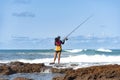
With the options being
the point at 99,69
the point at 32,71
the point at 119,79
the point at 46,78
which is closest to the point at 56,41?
the point at 32,71

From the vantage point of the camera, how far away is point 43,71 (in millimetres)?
23656

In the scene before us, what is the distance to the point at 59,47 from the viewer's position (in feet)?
77.9

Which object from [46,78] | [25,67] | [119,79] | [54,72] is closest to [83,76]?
[119,79]

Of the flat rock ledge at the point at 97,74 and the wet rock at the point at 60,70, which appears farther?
the wet rock at the point at 60,70

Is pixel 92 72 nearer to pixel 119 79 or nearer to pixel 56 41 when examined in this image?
pixel 119 79

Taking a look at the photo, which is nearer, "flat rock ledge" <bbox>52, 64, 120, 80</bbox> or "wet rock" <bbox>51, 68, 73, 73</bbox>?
"flat rock ledge" <bbox>52, 64, 120, 80</bbox>

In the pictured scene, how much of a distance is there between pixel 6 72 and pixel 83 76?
6502 mm

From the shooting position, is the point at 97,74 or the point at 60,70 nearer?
the point at 97,74

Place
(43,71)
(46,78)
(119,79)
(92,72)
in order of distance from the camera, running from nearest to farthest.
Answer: (119,79) → (92,72) → (46,78) → (43,71)

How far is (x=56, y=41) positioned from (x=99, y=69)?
6694mm

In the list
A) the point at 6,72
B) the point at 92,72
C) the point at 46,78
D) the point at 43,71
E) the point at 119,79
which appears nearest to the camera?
the point at 119,79

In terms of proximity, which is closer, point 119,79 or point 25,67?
point 119,79

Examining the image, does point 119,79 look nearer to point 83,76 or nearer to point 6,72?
point 83,76

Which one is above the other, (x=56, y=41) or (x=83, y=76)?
(x=56, y=41)
